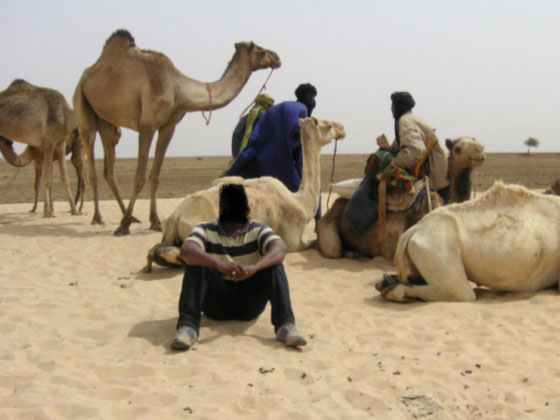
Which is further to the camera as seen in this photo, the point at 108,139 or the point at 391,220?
the point at 108,139

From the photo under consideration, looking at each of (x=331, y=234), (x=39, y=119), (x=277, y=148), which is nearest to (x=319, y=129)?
(x=277, y=148)

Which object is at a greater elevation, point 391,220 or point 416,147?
point 416,147

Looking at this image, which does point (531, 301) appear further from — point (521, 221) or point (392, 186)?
point (392, 186)

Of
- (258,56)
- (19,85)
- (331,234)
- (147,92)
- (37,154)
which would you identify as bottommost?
(331,234)

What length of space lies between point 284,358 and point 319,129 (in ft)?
14.1

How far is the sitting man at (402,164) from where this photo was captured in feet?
23.2

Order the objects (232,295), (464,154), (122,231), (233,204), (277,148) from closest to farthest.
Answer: (233,204), (232,295), (464,154), (277,148), (122,231)

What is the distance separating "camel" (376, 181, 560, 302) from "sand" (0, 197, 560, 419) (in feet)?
0.55

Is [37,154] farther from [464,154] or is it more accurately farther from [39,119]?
[464,154]

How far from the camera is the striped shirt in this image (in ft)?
15.0

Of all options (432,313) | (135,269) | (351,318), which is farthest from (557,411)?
(135,269)

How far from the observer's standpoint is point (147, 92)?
1035 cm

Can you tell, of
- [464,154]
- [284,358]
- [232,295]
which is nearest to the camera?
[284,358]

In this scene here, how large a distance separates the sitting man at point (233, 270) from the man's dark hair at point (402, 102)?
135 inches
